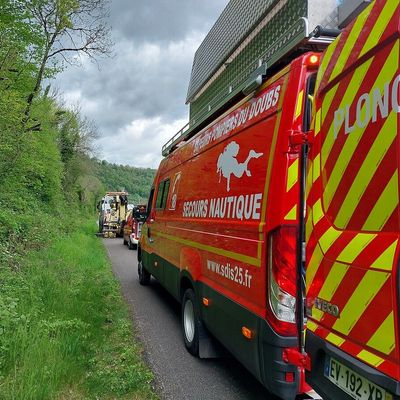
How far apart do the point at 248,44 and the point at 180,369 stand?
4.20 m

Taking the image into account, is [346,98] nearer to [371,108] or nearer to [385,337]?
[371,108]

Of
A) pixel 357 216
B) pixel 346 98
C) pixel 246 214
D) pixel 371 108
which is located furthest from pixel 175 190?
pixel 371 108

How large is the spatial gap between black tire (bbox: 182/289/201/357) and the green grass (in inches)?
25.8

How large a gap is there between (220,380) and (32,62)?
1327 cm

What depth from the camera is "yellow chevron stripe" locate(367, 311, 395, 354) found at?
1876mm

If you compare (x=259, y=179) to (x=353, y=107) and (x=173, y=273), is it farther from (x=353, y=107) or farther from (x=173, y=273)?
(x=173, y=273)

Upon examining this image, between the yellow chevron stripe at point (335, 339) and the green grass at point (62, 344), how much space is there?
237 cm

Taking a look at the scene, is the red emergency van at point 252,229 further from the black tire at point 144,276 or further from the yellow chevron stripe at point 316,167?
the black tire at point 144,276

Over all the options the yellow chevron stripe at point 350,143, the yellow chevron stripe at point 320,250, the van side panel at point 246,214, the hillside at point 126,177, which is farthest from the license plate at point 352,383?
the hillside at point 126,177

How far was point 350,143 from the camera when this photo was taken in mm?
2277

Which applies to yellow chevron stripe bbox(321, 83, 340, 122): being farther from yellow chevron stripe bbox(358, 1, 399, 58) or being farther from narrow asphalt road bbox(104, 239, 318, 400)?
narrow asphalt road bbox(104, 239, 318, 400)

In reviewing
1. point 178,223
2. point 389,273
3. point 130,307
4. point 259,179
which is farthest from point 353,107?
point 130,307

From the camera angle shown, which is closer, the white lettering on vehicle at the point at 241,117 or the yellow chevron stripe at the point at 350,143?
the yellow chevron stripe at the point at 350,143

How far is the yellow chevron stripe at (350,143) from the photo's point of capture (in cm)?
197
